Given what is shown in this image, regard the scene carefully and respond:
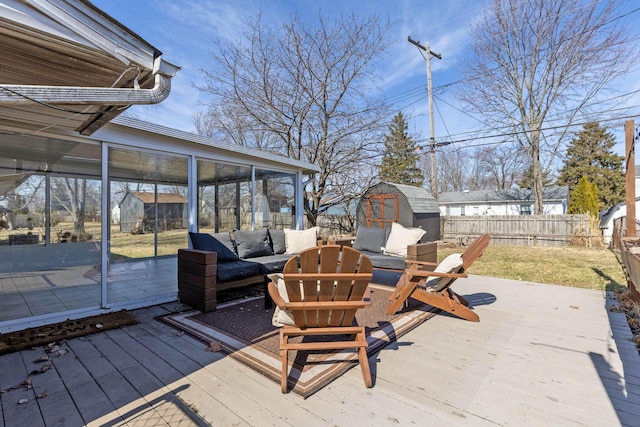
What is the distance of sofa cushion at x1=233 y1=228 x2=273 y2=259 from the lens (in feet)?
16.4

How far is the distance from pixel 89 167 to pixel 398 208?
957cm

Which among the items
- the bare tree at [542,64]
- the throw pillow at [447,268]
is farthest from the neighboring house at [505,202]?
the throw pillow at [447,268]

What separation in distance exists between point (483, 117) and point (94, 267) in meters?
15.2

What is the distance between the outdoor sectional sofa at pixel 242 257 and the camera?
12.5 feet

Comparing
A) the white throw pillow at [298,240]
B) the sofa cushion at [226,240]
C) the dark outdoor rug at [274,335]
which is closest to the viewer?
the dark outdoor rug at [274,335]

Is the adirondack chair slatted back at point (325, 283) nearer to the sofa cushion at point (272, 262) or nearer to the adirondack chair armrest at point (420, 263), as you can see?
the adirondack chair armrest at point (420, 263)

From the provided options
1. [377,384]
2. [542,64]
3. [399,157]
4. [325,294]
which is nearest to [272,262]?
[325,294]

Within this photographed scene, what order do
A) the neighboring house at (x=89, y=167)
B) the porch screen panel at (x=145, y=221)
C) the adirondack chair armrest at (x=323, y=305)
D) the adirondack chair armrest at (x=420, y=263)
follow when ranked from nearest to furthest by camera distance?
the neighboring house at (x=89, y=167)
the adirondack chair armrest at (x=323, y=305)
the adirondack chair armrest at (x=420, y=263)
the porch screen panel at (x=145, y=221)

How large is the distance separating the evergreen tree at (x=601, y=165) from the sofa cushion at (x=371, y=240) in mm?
20246

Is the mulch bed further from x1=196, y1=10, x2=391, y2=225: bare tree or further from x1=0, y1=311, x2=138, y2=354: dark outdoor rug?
x1=196, y1=10, x2=391, y2=225: bare tree

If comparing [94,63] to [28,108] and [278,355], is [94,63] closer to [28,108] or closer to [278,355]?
[28,108]

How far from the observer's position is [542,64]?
13109mm

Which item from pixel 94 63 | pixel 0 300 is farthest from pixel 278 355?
pixel 0 300

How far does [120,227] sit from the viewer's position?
495 cm
